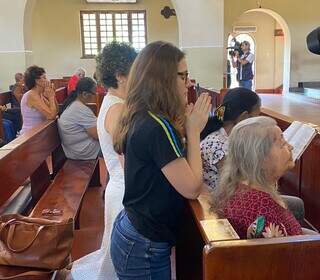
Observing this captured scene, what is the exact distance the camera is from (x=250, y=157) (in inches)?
53.2

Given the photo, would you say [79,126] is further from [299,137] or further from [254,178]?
[254,178]

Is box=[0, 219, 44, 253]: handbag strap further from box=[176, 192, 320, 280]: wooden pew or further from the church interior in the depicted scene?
box=[176, 192, 320, 280]: wooden pew

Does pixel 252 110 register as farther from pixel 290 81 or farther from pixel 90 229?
pixel 290 81

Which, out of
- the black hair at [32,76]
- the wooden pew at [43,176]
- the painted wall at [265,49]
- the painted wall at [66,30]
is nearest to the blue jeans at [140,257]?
the wooden pew at [43,176]

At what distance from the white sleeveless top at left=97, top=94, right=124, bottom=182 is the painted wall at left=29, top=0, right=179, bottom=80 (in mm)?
Result: 10368

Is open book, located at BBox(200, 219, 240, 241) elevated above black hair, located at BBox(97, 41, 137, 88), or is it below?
below

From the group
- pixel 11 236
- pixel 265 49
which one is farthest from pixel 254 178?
pixel 265 49

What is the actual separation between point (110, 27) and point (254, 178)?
1165 cm

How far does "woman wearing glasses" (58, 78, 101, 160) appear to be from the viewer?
12.5 ft

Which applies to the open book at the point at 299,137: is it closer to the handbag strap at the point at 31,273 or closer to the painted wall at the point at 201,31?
the handbag strap at the point at 31,273

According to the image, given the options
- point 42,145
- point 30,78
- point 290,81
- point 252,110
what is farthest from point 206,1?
point 252,110

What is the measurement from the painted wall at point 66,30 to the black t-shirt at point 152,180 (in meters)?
11.0

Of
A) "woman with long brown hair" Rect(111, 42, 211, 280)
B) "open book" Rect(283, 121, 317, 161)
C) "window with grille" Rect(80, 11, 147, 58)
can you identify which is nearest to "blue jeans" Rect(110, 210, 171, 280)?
"woman with long brown hair" Rect(111, 42, 211, 280)

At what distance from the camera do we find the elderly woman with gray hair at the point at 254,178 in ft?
4.21
